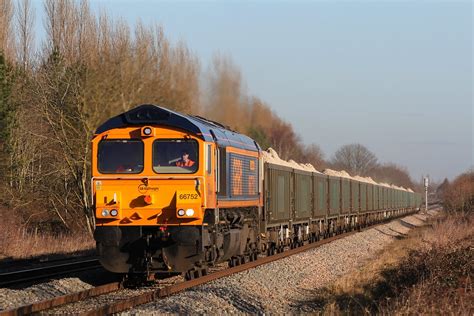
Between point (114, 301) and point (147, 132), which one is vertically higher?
point (147, 132)

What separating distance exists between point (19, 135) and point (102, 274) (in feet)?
62.3

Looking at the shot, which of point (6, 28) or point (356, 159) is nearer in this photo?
point (6, 28)

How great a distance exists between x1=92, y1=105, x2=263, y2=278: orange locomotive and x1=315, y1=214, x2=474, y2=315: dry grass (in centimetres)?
278

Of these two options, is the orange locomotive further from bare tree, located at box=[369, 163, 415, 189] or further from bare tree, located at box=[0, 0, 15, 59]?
bare tree, located at box=[369, 163, 415, 189]

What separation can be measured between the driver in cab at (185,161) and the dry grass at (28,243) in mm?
9999

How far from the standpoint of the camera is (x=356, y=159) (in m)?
132

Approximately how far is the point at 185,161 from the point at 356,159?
120m

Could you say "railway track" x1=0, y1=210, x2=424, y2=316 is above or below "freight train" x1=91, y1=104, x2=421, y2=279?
below

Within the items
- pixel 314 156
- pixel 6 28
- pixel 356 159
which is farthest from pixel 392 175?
pixel 6 28

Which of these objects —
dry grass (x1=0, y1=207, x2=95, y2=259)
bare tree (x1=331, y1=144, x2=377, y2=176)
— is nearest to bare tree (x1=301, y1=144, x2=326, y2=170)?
bare tree (x1=331, y1=144, x2=377, y2=176)

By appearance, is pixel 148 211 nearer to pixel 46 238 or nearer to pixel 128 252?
pixel 128 252

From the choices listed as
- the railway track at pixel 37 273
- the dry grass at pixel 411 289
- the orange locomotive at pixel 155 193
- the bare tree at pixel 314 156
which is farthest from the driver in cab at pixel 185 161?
the bare tree at pixel 314 156

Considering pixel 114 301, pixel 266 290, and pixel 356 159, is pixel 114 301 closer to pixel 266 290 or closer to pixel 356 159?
pixel 266 290

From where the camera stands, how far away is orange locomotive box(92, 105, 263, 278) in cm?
→ 1353
